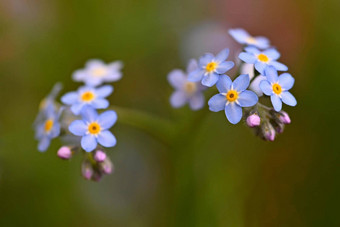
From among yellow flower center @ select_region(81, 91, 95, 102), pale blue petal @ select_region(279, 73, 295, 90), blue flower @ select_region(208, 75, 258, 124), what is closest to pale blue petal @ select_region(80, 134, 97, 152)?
yellow flower center @ select_region(81, 91, 95, 102)

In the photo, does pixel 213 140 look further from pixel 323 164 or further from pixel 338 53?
pixel 338 53

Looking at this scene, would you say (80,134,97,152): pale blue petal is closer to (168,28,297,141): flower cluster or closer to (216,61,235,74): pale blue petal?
(168,28,297,141): flower cluster

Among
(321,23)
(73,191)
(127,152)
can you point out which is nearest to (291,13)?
(321,23)

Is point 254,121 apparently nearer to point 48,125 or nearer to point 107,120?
point 107,120

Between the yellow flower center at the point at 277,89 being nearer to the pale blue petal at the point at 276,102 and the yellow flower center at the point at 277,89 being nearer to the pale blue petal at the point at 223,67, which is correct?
the pale blue petal at the point at 276,102

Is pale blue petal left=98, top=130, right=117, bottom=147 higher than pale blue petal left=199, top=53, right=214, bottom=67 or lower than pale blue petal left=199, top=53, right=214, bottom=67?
lower
